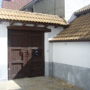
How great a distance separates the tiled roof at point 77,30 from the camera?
9.60 metres

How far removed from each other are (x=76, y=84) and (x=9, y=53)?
422cm

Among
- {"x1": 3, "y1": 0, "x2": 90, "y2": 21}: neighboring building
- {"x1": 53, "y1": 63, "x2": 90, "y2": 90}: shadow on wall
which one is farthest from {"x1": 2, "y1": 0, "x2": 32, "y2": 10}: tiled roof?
{"x1": 53, "y1": 63, "x2": 90, "y2": 90}: shadow on wall

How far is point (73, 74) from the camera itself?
31.7 ft

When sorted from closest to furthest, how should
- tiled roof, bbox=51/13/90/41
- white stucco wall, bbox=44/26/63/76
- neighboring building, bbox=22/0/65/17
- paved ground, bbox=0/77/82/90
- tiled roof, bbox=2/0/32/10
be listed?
paved ground, bbox=0/77/82/90 → tiled roof, bbox=51/13/90/41 → white stucco wall, bbox=44/26/63/76 → neighboring building, bbox=22/0/65/17 → tiled roof, bbox=2/0/32/10

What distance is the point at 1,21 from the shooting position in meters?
10.1

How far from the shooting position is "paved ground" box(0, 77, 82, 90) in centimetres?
905

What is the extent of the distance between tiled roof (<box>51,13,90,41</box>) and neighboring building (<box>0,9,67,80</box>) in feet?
1.93

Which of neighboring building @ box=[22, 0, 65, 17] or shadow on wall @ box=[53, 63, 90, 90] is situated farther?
neighboring building @ box=[22, 0, 65, 17]

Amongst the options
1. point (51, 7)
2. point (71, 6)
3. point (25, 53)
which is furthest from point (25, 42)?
point (71, 6)

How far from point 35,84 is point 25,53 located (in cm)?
232

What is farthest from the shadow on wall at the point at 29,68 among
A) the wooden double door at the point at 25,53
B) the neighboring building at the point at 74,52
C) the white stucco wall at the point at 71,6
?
the white stucco wall at the point at 71,6

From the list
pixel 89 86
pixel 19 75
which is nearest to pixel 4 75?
pixel 19 75

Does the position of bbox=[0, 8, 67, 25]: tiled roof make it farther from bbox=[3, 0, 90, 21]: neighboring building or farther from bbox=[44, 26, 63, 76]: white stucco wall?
bbox=[3, 0, 90, 21]: neighboring building

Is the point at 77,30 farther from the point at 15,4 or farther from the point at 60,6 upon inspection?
the point at 15,4
